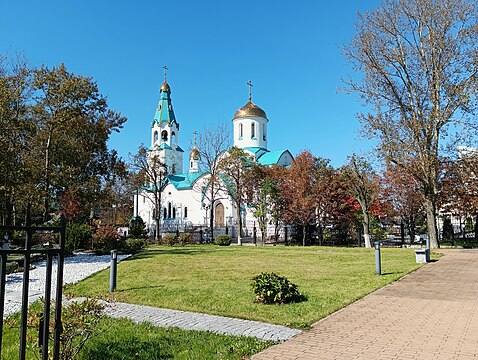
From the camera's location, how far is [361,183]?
87.4 ft

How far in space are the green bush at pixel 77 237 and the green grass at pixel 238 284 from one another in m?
5.00

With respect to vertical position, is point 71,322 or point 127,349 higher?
point 71,322

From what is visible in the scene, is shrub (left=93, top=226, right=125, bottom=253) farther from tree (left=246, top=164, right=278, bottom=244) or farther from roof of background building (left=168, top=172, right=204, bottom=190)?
roof of background building (left=168, top=172, right=204, bottom=190)

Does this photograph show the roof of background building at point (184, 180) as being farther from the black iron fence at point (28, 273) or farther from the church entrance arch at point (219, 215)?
the black iron fence at point (28, 273)

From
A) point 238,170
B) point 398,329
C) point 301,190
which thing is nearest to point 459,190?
point 301,190

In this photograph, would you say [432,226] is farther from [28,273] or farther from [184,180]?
[184,180]

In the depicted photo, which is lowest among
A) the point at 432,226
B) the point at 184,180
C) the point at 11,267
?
the point at 11,267

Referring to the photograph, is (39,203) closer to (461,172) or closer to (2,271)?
(2,271)

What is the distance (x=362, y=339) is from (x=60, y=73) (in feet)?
60.7

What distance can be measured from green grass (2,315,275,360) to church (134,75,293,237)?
32.0 metres

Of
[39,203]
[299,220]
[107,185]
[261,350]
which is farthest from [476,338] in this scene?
[299,220]

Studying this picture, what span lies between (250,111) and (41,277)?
111ft

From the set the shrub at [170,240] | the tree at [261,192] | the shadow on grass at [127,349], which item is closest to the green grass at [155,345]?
the shadow on grass at [127,349]

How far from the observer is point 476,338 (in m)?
5.45
